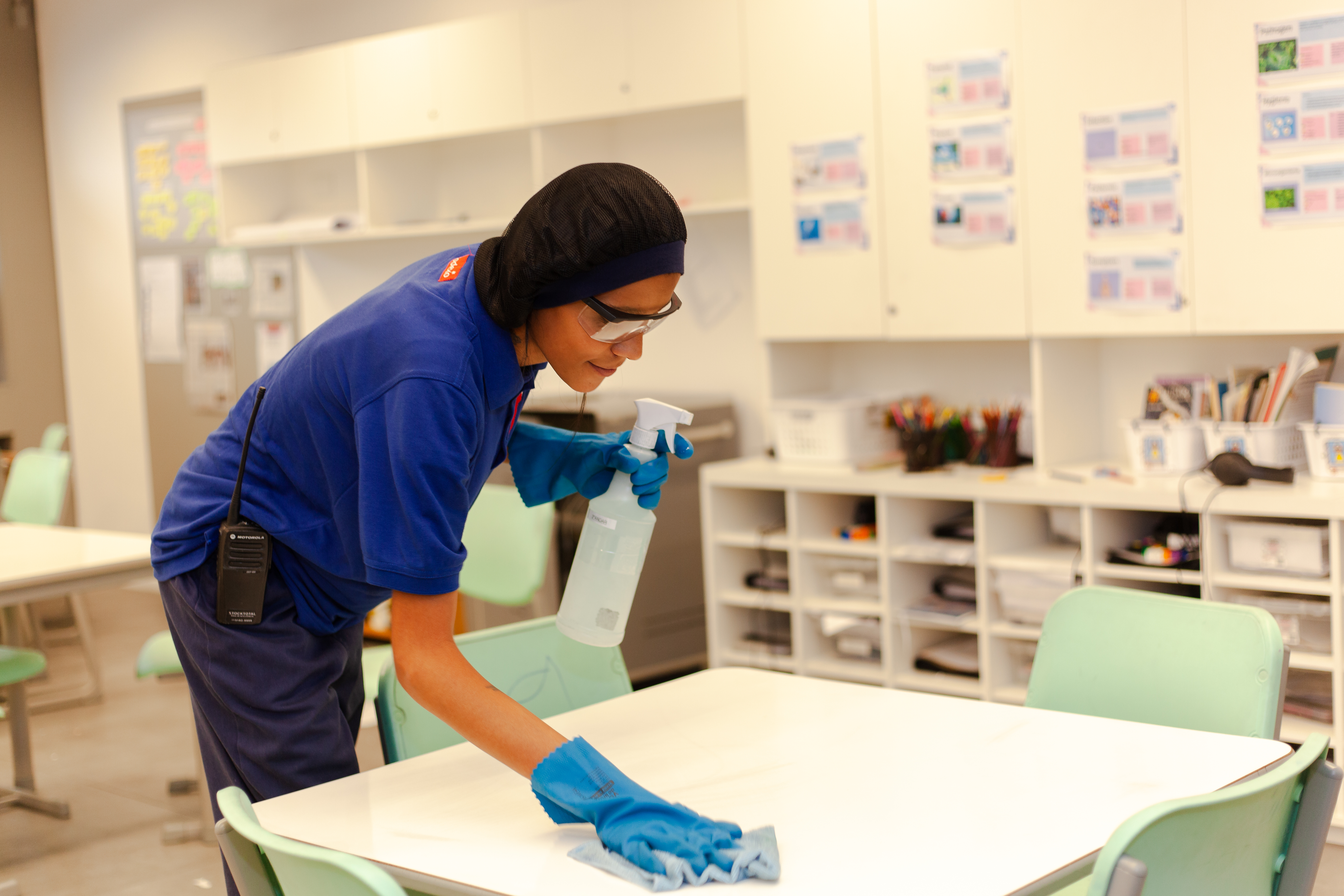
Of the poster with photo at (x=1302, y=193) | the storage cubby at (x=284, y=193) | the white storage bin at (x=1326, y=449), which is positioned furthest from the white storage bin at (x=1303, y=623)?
the storage cubby at (x=284, y=193)

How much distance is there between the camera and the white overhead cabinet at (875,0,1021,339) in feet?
10.7

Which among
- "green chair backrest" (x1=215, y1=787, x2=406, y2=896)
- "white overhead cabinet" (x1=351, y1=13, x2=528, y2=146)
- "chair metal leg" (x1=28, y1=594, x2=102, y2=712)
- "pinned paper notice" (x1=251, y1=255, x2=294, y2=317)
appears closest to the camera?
"green chair backrest" (x1=215, y1=787, x2=406, y2=896)

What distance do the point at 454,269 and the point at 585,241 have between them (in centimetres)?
22

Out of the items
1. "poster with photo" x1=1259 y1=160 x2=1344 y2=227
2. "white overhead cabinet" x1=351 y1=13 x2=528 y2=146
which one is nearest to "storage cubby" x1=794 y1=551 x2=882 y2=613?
"poster with photo" x1=1259 y1=160 x2=1344 y2=227

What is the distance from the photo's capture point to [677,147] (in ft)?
14.1

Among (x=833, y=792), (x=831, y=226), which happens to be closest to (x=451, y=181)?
(x=831, y=226)

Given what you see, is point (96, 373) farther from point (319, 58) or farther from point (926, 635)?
point (926, 635)

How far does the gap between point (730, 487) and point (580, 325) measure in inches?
94.3

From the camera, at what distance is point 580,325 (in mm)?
1438

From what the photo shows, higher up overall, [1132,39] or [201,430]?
[1132,39]

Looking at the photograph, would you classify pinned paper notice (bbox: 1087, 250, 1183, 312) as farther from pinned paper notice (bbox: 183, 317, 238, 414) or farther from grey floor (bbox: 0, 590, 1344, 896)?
pinned paper notice (bbox: 183, 317, 238, 414)

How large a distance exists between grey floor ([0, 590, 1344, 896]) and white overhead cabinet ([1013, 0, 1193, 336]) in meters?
1.34

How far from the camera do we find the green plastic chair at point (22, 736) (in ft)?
10.7

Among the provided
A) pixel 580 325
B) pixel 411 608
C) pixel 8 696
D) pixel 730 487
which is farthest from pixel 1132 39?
pixel 8 696
